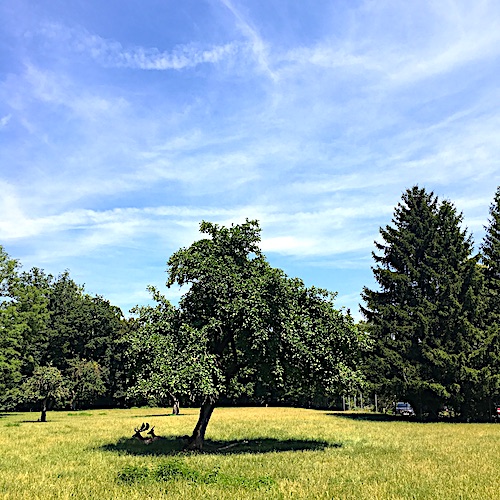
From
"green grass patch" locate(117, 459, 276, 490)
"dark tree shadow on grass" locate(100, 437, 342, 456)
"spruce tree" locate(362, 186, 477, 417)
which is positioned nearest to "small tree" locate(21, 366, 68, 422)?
"dark tree shadow on grass" locate(100, 437, 342, 456)

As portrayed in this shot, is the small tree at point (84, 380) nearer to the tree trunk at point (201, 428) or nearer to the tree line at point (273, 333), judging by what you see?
the tree line at point (273, 333)

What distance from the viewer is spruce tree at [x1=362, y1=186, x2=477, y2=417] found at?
139ft

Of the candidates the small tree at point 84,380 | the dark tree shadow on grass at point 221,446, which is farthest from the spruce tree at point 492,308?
the small tree at point 84,380

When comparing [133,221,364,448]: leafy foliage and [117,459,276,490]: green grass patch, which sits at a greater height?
[133,221,364,448]: leafy foliage

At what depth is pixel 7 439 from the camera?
89.8 feet

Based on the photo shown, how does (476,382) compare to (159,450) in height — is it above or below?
above

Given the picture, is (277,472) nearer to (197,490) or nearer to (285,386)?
(197,490)

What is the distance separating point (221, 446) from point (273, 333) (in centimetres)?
735

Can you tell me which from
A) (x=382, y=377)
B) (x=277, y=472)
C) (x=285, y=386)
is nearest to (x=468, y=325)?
(x=382, y=377)

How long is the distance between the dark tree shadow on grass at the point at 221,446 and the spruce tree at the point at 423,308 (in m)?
20.2

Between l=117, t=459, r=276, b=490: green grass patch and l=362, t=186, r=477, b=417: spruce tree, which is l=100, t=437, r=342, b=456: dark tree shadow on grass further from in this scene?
l=362, t=186, r=477, b=417: spruce tree

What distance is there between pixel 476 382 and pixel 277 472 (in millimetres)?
31006

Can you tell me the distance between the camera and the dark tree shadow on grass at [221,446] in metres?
21.5

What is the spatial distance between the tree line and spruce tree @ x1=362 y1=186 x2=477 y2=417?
117 millimetres
